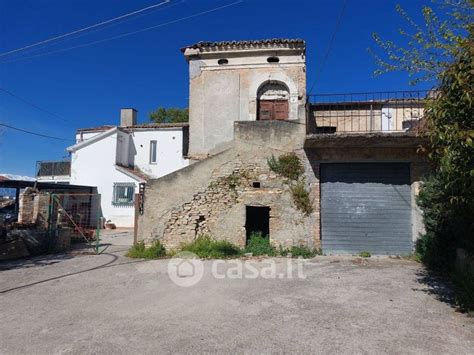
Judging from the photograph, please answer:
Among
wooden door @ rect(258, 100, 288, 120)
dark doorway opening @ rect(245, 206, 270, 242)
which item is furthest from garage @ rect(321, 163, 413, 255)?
wooden door @ rect(258, 100, 288, 120)

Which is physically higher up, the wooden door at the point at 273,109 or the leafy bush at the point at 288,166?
the wooden door at the point at 273,109

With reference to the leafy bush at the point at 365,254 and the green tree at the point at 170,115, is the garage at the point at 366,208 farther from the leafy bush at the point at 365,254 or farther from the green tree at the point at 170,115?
the green tree at the point at 170,115

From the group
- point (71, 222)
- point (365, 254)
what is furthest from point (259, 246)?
point (71, 222)

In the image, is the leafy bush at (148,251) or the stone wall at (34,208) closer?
the leafy bush at (148,251)

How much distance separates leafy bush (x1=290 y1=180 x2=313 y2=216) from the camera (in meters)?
11.1

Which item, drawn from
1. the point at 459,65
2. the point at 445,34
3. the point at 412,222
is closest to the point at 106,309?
the point at 459,65

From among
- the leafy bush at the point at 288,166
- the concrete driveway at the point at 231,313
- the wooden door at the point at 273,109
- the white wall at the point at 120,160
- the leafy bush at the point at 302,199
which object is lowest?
the concrete driveway at the point at 231,313

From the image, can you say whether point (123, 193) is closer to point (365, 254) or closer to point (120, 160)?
point (120, 160)

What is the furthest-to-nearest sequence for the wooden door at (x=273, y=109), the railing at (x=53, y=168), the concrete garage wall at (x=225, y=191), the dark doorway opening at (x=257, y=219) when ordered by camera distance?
the railing at (x=53, y=168) < the wooden door at (x=273, y=109) < the dark doorway opening at (x=257, y=219) < the concrete garage wall at (x=225, y=191)

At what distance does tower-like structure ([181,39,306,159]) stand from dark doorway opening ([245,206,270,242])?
209 inches

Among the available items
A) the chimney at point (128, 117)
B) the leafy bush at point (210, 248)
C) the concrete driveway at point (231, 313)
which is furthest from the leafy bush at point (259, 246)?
the chimney at point (128, 117)

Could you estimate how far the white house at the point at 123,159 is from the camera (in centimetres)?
2302

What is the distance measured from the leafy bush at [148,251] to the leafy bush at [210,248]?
72 cm

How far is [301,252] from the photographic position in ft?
35.5
